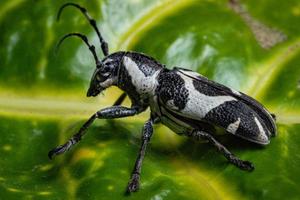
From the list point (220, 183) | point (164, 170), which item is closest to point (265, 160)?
point (220, 183)

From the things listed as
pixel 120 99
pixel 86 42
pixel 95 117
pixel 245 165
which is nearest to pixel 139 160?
pixel 95 117

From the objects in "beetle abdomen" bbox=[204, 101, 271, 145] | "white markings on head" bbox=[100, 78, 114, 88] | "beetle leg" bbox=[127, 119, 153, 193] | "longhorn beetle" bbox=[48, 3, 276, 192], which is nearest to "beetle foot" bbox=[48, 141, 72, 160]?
"longhorn beetle" bbox=[48, 3, 276, 192]

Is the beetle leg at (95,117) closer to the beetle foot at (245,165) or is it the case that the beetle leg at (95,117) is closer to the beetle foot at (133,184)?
the beetle foot at (133,184)

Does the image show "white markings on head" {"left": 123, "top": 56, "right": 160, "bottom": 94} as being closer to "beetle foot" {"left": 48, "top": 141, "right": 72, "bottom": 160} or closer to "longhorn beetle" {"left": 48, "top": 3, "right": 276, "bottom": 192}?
"longhorn beetle" {"left": 48, "top": 3, "right": 276, "bottom": 192}

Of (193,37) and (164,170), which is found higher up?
(193,37)

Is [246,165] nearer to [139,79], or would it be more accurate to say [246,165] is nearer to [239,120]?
[239,120]

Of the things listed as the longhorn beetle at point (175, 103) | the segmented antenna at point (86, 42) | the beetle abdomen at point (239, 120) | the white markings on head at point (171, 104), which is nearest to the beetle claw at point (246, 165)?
the longhorn beetle at point (175, 103)

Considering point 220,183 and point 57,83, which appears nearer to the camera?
point 220,183

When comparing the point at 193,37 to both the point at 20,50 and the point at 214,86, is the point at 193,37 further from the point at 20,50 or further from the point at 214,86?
the point at 20,50
